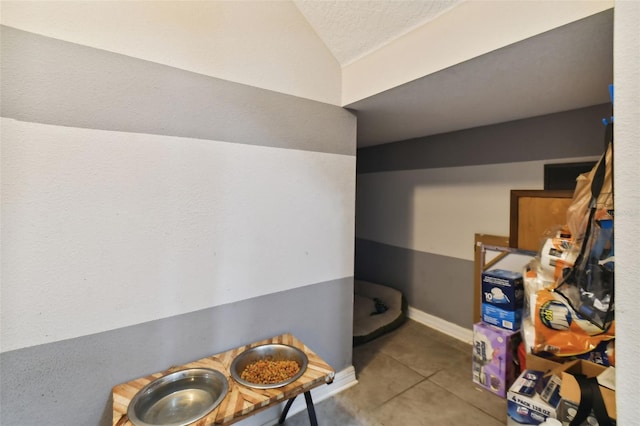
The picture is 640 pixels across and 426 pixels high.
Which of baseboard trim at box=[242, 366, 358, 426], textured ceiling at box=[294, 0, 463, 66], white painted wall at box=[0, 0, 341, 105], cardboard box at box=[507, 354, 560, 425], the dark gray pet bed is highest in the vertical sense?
textured ceiling at box=[294, 0, 463, 66]

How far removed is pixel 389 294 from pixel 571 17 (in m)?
2.80

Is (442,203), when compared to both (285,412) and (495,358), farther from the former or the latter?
(285,412)

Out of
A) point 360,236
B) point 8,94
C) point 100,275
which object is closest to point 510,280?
point 360,236

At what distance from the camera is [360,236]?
12.9ft

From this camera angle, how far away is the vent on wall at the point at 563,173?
205cm

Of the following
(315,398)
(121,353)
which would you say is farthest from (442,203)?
(121,353)

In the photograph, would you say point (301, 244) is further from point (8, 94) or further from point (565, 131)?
point (565, 131)

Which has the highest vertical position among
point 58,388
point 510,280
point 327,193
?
point 327,193

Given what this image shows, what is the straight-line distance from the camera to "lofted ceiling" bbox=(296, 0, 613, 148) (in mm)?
1188

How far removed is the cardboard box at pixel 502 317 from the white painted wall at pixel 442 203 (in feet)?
2.34

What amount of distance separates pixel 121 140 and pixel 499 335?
2.48m

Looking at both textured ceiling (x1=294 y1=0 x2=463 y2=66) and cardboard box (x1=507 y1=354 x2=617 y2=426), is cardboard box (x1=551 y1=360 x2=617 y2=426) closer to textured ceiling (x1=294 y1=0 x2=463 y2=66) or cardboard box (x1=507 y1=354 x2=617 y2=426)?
cardboard box (x1=507 y1=354 x2=617 y2=426)

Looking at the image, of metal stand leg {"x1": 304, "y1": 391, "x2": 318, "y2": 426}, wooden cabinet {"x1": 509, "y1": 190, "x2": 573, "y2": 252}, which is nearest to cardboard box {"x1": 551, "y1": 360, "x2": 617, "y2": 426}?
wooden cabinet {"x1": 509, "y1": 190, "x2": 573, "y2": 252}

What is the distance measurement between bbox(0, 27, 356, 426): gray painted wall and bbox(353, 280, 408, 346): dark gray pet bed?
42.7 inches
